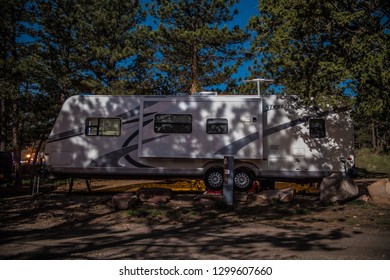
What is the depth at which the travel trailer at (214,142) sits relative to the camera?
1007cm

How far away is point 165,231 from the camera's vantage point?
21.1 ft

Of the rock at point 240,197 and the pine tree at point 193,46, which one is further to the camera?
the pine tree at point 193,46

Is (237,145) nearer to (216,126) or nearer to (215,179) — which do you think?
(216,126)

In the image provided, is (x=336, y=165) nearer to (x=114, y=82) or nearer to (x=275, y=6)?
(x=275, y=6)

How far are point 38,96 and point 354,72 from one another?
15.8 metres

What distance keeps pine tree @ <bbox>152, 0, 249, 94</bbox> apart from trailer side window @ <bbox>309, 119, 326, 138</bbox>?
972 centimetres

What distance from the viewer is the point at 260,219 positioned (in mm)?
7434

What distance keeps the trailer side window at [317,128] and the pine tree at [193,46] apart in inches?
→ 383

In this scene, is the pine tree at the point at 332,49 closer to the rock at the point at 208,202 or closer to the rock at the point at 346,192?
the rock at the point at 346,192

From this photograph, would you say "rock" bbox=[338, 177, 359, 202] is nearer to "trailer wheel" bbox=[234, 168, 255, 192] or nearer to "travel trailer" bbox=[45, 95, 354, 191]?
"travel trailer" bbox=[45, 95, 354, 191]

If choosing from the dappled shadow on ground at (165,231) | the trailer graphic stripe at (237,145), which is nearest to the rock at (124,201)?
the dappled shadow on ground at (165,231)

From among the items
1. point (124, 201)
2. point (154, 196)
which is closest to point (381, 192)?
point (154, 196)

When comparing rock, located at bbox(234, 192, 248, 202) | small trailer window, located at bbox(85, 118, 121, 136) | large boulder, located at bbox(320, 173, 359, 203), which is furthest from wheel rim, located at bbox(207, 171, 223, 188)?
small trailer window, located at bbox(85, 118, 121, 136)

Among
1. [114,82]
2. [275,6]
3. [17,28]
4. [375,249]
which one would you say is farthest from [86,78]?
[375,249]
